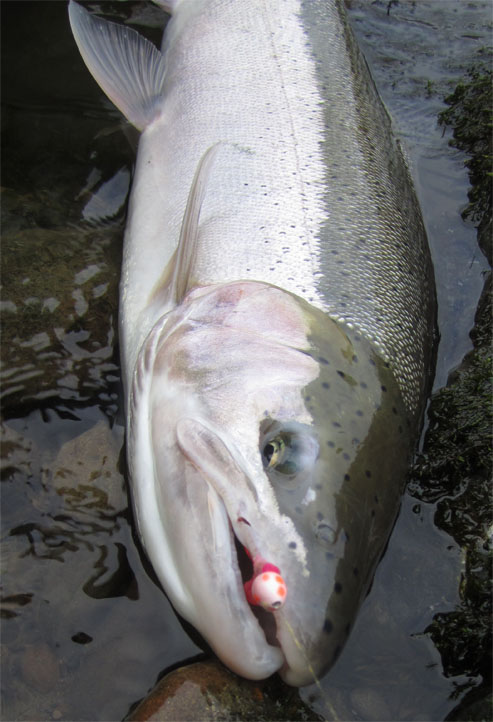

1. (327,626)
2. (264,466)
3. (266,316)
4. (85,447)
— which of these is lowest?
A: (85,447)

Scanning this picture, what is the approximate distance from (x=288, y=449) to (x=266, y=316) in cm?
63

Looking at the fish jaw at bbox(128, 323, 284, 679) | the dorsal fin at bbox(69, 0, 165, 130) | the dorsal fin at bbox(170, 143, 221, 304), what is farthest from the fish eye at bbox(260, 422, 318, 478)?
the dorsal fin at bbox(69, 0, 165, 130)

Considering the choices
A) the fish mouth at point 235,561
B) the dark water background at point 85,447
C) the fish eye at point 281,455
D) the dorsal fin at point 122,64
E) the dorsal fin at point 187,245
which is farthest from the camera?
the dorsal fin at point 122,64

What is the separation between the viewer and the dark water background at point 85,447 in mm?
2354

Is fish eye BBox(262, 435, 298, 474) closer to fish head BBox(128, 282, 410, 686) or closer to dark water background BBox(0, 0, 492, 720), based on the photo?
fish head BBox(128, 282, 410, 686)

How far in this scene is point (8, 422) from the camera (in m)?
2.87

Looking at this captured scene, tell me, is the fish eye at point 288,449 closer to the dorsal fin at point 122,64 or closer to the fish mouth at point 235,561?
the fish mouth at point 235,561

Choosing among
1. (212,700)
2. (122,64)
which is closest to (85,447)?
(212,700)

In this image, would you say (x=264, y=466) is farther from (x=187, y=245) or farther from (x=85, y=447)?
(x=187, y=245)

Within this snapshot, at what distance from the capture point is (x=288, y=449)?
7.38 feet

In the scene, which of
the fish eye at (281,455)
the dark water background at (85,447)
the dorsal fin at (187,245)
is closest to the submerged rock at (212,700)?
the dark water background at (85,447)

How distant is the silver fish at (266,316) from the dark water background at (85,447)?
0.80ft

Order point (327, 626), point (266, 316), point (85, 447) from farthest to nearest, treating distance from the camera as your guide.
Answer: point (85, 447) → point (266, 316) → point (327, 626)

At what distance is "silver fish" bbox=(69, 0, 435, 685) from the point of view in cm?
210
